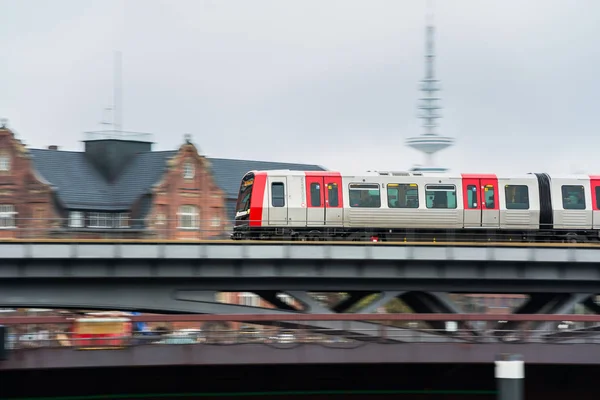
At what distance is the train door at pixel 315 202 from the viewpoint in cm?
3781

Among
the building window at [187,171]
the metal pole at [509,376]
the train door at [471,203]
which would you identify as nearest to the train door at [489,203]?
the train door at [471,203]

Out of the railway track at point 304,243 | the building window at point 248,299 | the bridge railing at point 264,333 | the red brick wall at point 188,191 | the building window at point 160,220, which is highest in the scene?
the red brick wall at point 188,191

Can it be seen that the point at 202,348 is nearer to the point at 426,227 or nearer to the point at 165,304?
the point at 165,304

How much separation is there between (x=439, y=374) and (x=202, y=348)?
6165mm

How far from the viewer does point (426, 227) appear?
38.9 m

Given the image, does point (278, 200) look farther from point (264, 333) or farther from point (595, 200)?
point (264, 333)

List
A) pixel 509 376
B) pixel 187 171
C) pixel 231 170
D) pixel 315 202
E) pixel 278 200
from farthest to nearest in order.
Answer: pixel 231 170, pixel 187 171, pixel 315 202, pixel 278 200, pixel 509 376

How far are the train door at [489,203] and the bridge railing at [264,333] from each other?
13.4m

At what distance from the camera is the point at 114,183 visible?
224 feet

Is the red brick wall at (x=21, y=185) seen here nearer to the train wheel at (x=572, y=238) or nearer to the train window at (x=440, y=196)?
the train window at (x=440, y=196)

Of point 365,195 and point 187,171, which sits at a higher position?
point 187,171

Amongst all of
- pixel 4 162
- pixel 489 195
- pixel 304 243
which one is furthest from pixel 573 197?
pixel 4 162

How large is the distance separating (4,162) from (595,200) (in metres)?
36.2

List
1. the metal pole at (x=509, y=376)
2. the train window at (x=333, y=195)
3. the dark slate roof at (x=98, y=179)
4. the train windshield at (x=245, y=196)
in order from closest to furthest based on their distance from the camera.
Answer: the metal pole at (x=509, y=376), the train window at (x=333, y=195), the train windshield at (x=245, y=196), the dark slate roof at (x=98, y=179)
